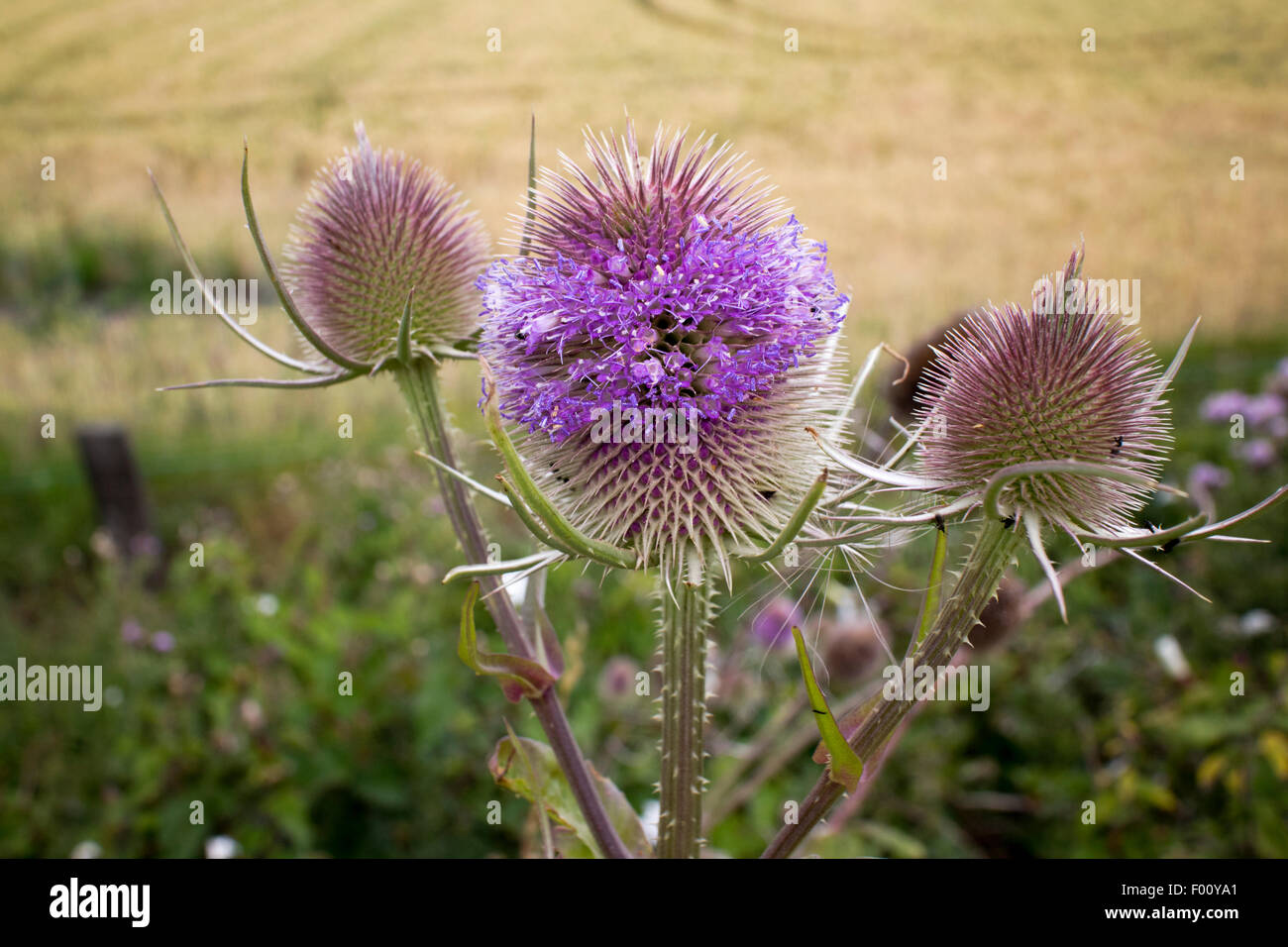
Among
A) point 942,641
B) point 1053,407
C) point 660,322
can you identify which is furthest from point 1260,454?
point 660,322

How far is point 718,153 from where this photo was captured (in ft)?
4.20

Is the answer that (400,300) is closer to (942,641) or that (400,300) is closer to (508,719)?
(942,641)

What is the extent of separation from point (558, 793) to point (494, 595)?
1.11 ft

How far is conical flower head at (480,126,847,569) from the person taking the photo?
3.99ft

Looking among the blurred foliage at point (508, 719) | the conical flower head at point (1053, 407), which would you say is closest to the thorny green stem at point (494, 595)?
the conical flower head at point (1053, 407)

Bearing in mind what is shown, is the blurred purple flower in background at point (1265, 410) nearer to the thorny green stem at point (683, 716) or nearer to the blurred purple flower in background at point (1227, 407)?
the blurred purple flower in background at point (1227, 407)

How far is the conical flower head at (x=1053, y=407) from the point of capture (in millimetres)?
1216

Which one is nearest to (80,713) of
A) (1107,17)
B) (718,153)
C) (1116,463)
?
(718,153)

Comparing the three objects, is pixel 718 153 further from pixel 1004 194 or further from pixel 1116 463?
pixel 1004 194

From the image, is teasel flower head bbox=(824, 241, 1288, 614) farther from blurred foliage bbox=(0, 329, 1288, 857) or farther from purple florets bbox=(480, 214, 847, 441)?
blurred foliage bbox=(0, 329, 1288, 857)

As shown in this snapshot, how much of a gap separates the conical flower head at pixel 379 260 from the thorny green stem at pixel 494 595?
2.9 inches

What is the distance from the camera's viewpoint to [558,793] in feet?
4.65
